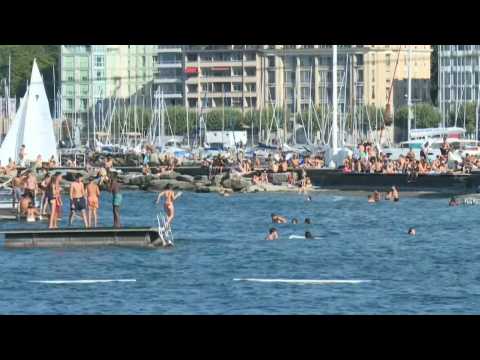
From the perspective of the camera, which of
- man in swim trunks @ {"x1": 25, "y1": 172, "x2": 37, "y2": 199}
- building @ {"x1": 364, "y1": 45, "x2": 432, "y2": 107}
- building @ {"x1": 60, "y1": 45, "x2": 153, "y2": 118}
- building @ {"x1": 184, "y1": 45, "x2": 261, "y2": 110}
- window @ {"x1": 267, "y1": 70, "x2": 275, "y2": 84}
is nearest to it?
man in swim trunks @ {"x1": 25, "y1": 172, "x2": 37, "y2": 199}

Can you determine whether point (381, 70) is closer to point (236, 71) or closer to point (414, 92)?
point (414, 92)

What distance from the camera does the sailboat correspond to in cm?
6078

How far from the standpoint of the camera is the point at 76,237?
33531mm

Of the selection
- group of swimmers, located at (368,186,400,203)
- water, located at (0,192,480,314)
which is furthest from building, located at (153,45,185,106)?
water, located at (0,192,480,314)

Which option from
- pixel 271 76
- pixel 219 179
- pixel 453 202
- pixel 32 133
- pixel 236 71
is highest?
pixel 236 71

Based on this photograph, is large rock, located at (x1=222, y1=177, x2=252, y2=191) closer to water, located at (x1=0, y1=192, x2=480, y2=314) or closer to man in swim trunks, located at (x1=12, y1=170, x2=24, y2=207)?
water, located at (x1=0, y1=192, x2=480, y2=314)

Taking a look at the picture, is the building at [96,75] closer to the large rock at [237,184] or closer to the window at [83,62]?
the window at [83,62]

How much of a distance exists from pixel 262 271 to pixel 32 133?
100 ft

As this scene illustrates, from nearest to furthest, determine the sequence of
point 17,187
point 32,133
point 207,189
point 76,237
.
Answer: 1. point 76,237
2. point 17,187
3. point 32,133
4. point 207,189

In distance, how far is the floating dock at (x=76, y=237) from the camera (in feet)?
109

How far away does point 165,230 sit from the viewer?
35594 mm

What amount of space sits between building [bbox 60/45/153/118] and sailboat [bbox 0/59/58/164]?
3116 inches

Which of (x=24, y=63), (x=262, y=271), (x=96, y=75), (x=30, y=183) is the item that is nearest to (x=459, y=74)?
(x=96, y=75)
